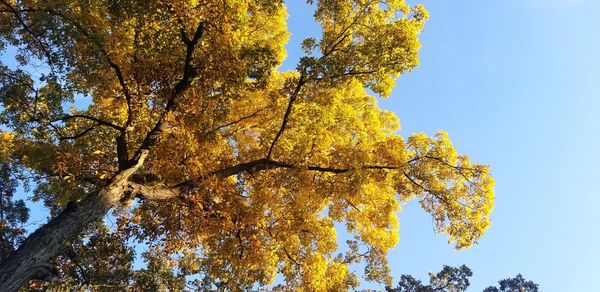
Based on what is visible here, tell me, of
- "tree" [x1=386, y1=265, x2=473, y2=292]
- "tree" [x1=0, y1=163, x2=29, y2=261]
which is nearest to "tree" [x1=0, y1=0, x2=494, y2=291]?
"tree" [x1=0, y1=163, x2=29, y2=261]

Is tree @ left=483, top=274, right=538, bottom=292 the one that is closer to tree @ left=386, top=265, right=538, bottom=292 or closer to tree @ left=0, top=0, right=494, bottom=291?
tree @ left=386, top=265, right=538, bottom=292

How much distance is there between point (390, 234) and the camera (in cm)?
1296

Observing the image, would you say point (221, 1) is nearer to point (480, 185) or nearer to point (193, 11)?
point (193, 11)

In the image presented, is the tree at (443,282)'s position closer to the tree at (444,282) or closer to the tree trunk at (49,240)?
the tree at (444,282)

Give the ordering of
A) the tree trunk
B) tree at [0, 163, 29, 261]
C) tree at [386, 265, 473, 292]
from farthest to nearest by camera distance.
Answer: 1. tree at [386, 265, 473, 292]
2. tree at [0, 163, 29, 261]
3. the tree trunk

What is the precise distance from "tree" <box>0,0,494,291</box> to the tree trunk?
0.03 metres

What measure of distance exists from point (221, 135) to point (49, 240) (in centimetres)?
443

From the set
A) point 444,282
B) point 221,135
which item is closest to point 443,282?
point 444,282

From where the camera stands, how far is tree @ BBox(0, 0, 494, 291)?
8711 millimetres

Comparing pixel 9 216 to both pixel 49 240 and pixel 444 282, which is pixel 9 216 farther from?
pixel 444 282

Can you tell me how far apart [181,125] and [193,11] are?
2.35 meters

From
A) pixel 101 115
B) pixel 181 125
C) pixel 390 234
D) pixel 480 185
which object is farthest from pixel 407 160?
pixel 101 115

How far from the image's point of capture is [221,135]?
10.7m

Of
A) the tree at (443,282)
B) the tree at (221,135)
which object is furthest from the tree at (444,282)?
the tree at (221,135)
